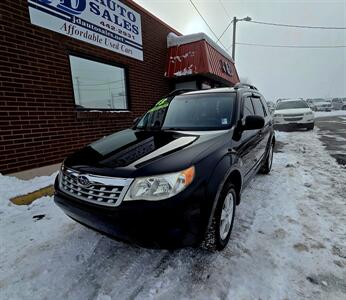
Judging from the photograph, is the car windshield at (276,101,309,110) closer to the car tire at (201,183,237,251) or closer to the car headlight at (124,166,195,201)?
the car tire at (201,183,237,251)

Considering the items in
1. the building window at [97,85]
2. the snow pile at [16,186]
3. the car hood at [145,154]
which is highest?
the building window at [97,85]

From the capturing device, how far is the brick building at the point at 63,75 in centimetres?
388

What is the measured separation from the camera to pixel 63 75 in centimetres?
473

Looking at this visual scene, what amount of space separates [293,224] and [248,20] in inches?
731

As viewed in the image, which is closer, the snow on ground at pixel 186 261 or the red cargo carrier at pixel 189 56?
the snow on ground at pixel 186 261

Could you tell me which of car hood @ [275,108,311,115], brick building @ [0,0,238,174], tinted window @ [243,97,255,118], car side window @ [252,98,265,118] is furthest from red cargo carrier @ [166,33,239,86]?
car hood @ [275,108,311,115]

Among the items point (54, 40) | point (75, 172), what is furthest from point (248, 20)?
point (75, 172)

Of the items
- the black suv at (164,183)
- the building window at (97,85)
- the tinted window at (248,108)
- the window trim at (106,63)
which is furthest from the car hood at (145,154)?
the building window at (97,85)

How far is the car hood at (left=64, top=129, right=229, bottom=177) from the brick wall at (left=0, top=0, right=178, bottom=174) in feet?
7.08

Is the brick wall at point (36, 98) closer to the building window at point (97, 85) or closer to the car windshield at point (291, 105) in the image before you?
the building window at point (97, 85)

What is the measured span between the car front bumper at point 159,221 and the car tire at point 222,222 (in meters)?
0.27

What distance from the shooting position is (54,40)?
14.8 ft

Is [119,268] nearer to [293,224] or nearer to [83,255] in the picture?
[83,255]

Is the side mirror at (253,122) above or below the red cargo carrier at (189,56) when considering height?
below
